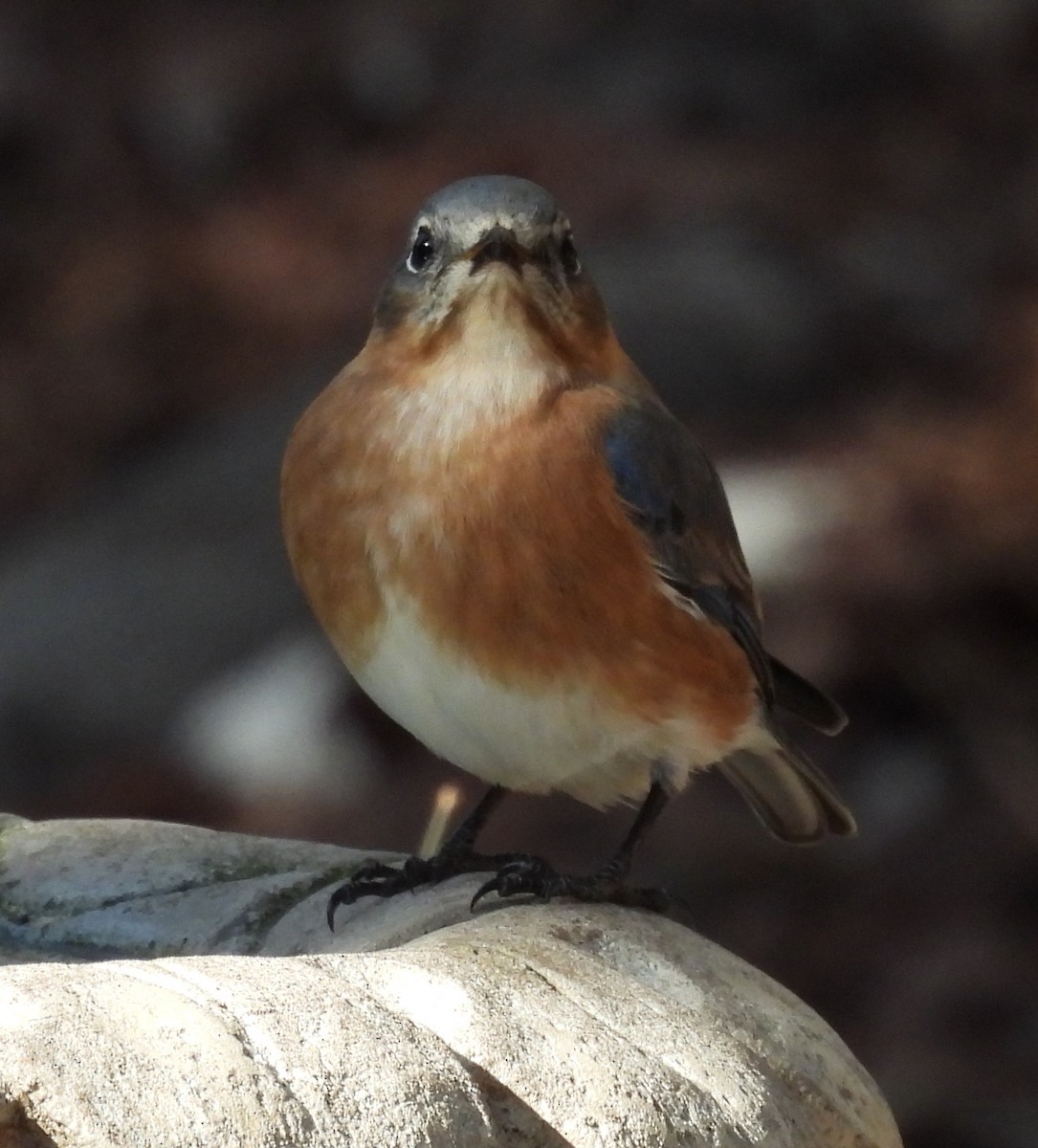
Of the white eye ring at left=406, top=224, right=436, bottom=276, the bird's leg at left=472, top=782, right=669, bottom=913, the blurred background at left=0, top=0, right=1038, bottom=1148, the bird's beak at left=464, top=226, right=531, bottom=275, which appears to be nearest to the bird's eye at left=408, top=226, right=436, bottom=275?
the white eye ring at left=406, top=224, right=436, bottom=276

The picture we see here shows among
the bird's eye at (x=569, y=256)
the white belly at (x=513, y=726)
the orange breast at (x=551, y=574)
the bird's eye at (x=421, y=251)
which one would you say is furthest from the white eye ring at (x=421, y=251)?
the white belly at (x=513, y=726)

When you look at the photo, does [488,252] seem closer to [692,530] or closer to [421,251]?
[421,251]


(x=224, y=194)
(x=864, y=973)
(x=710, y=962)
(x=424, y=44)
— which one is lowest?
(x=864, y=973)

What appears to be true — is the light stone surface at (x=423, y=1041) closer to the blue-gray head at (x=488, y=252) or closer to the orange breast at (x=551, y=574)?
the orange breast at (x=551, y=574)

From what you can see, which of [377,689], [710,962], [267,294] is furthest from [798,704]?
[267,294]

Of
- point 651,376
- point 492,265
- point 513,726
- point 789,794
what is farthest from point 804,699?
point 651,376

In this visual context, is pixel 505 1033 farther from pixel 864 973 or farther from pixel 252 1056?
pixel 864 973
